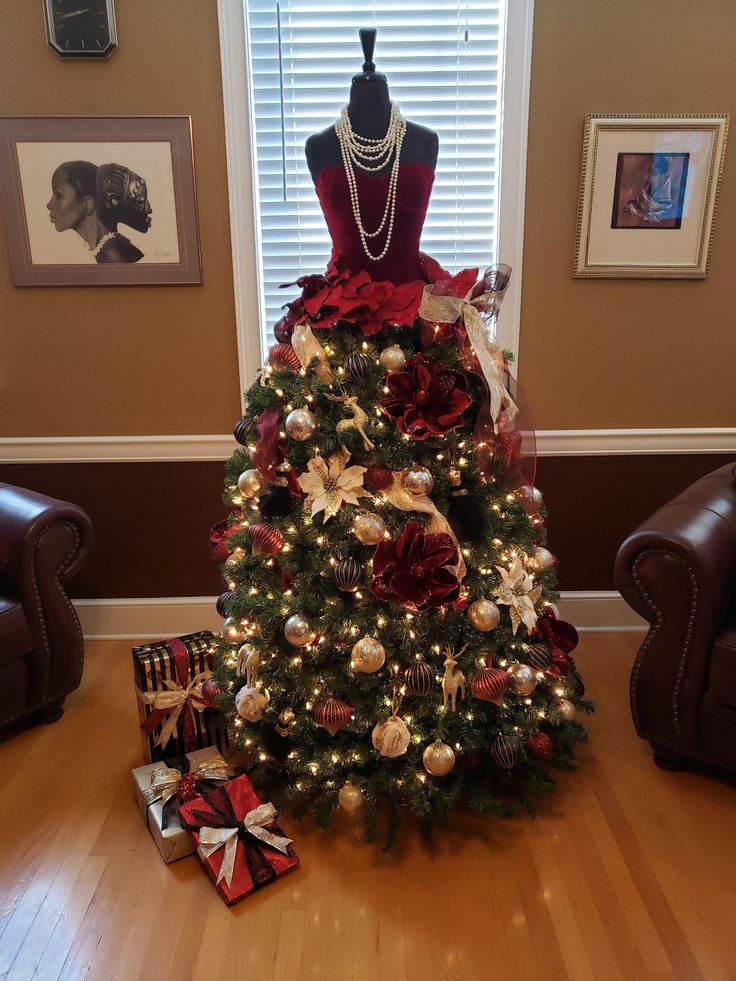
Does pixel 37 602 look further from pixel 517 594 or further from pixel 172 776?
pixel 517 594

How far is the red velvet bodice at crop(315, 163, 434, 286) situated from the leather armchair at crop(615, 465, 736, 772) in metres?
0.94

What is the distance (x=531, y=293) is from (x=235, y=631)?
4.96 ft

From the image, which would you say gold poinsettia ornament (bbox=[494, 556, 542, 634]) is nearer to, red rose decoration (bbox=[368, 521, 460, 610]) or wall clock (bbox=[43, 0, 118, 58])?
red rose decoration (bbox=[368, 521, 460, 610])

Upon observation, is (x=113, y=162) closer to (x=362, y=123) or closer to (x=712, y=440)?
(x=362, y=123)

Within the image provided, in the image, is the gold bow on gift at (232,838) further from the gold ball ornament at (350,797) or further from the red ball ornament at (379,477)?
the red ball ornament at (379,477)

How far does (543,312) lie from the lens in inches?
92.3

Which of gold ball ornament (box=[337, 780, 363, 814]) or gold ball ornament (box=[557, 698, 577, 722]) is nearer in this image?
gold ball ornament (box=[337, 780, 363, 814])

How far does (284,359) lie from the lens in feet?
5.43

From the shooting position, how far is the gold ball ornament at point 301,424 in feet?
5.01

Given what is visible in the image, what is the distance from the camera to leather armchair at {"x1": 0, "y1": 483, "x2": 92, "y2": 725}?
6.35ft

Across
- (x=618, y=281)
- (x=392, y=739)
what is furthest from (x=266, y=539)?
(x=618, y=281)

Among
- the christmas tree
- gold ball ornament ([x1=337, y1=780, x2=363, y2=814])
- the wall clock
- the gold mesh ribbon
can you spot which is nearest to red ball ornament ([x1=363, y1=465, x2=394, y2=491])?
the christmas tree

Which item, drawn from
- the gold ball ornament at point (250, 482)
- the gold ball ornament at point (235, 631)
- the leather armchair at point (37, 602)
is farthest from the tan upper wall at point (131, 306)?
the gold ball ornament at point (235, 631)

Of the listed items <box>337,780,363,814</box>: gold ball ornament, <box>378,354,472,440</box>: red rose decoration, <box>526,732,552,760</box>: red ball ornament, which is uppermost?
<box>378,354,472,440</box>: red rose decoration
